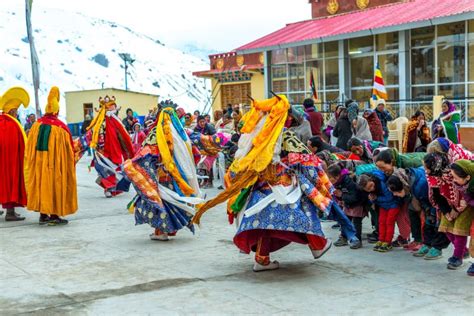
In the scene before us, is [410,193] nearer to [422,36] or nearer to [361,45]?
[422,36]

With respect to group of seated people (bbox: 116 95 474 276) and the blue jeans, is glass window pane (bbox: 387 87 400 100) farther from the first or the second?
the blue jeans

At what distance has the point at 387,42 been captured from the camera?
67.1 feet

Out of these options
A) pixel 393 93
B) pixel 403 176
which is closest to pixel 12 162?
pixel 403 176

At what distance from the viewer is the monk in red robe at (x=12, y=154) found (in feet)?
31.8

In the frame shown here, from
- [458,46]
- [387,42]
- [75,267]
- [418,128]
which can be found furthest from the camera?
[387,42]

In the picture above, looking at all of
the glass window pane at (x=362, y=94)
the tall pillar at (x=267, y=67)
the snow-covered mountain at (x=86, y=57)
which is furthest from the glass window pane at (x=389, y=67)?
the snow-covered mountain at (x=86, y=57)

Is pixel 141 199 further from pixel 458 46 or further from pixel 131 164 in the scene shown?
pixel 458 46

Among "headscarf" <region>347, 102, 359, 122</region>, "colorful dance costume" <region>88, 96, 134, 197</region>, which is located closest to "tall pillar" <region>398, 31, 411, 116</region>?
"headscarf" <region>347, 102, 359, 122</region>

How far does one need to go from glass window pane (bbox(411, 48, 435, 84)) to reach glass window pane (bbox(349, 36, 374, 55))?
1.65 metres

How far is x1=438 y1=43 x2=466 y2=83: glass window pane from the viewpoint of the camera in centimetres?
1841

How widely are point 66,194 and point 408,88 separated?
43.1 feet

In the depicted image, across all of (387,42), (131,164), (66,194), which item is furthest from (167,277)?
(387,42)

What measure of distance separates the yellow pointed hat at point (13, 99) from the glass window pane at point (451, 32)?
41.6 ft

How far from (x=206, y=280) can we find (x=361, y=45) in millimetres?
16717
